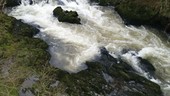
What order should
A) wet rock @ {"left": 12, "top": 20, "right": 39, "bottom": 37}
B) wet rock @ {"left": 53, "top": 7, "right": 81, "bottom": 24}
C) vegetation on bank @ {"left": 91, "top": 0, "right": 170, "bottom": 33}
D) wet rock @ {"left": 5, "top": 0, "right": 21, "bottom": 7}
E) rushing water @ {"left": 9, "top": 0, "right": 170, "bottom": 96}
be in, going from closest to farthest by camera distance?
rushing water @ {"left": 9, "top": 0, "right": 170, "bottom": 96}, wet rock @ {"left": 12, "top": 20, "right": 39, "bottom": 37}, wet rock @ {"left": 53, "top": 7, "right": 81, "bottom": 24}, vegetation on bank @ {"left": 91, "top": 0, "right": 170, "bottom": 33}, wet rock @ {"left": 5, "top": 0, "right": 21, "bottom": 7}

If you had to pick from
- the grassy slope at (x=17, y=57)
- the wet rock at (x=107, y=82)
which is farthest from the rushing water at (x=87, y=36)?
the grassy slope at (x=17, y=57)

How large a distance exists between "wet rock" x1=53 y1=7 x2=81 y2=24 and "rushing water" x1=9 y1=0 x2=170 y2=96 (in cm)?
22

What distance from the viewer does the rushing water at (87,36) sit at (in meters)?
13.7

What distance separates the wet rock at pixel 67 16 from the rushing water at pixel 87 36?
0.22 m

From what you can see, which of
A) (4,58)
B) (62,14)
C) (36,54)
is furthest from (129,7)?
(4,58)

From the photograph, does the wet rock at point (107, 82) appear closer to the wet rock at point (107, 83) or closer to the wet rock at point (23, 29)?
the wet rock at point (107, 83)

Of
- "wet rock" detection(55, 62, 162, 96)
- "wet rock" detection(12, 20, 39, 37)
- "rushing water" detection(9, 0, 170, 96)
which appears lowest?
"wet rock" detection(55, 62, 162, 96)

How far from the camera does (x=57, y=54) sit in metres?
13.9

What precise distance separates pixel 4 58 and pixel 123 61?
477 centimetres

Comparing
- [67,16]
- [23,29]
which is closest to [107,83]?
[23,29]

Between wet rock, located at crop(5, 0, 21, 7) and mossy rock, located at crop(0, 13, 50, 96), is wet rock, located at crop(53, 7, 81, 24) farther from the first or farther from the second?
wet rock, located at crop(5, 0, 21, 7)

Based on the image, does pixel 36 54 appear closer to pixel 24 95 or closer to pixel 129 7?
pixel 24 95

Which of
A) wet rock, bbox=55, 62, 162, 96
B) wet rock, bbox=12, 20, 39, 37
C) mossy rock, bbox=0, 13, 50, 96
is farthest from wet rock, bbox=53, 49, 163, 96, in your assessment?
wet rock, bbox=12, 20, 39, 37

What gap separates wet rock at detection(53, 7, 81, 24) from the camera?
1628cm
